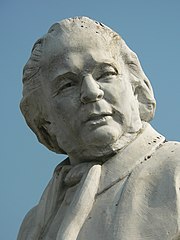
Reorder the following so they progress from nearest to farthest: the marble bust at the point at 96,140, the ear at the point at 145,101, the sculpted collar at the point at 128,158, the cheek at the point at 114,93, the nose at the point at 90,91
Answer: the marble bust at the point at 96,140
the sculpted collar at the point at 128,158
the nose at the point at 90,91
the cheek at the point at 114,93
the ear at the point at 145,101

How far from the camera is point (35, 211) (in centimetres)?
589

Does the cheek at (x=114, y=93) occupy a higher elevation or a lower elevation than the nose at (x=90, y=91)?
lower

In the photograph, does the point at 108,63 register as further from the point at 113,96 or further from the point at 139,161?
the point at 139,161

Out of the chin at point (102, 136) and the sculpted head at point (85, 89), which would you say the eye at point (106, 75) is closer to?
the sculpted head at point (85, 89)

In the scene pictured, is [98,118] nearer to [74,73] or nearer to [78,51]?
[74,73]

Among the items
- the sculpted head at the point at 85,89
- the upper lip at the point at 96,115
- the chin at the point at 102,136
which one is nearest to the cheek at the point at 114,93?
the sculpted head at the point at 85,89

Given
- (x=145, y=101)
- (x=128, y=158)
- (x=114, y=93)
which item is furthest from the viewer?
(x=145, y=101)

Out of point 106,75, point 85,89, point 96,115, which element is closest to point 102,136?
point 96,115

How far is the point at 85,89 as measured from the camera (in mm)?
5484

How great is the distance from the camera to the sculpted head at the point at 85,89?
5496 mm

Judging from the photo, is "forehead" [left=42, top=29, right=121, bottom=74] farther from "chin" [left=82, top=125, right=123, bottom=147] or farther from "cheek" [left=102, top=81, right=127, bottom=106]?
"chin" [left=82, top=125, right=123, bottom=147]

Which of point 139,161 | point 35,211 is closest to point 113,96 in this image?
point 139,161

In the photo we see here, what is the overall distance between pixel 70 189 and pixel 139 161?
67 centimetres

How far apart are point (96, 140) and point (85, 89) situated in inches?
16.4
